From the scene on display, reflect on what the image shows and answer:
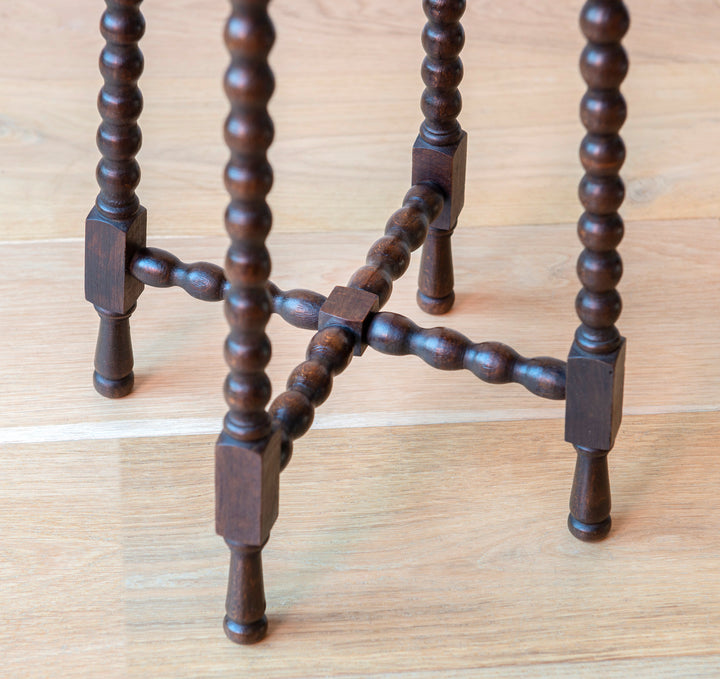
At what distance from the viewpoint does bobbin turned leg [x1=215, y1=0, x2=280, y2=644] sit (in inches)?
25.8

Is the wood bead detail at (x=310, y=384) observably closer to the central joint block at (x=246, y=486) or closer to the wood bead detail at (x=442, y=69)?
the central joint block at (x=246, y=486)

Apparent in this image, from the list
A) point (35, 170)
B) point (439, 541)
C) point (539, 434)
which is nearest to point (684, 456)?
point (539, 434)

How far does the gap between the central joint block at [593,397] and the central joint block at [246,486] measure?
0.20 metres

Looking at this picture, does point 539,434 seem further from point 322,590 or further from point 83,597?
point 83,597

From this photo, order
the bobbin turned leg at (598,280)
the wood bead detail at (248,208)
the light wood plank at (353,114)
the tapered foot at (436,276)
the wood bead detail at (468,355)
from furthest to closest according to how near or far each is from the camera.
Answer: the light wood plank at (353,114) < the tapered foot at (436,276) < the wood bead detail at (468,355) < the bobbin turned leg at (598,280) < the wood bead detail at (248,208)

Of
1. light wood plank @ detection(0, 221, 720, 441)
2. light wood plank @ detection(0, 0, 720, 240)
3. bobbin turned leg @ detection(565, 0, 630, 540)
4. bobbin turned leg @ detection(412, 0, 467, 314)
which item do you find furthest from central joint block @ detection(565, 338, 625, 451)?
light wood plank @ detection(0, 0, 720, 240)

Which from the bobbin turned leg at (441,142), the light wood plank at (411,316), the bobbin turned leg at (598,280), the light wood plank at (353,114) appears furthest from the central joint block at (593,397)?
the light wood plank at (353,114)

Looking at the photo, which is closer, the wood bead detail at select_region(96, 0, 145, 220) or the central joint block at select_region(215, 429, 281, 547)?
the central joint block at select_region(215, 429, 281, 547)

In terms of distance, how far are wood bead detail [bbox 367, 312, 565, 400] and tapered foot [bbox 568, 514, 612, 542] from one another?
0.09m

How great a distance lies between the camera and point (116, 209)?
3.17ft

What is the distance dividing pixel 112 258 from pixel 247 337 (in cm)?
29

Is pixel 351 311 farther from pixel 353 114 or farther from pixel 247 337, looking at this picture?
pixel 353 114

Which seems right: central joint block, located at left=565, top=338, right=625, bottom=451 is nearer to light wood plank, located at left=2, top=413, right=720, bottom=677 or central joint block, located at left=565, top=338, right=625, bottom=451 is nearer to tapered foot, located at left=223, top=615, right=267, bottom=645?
light wood plank, located at left=2, top=413, right=720, bottom=677

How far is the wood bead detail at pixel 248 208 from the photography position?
648 millimetres
